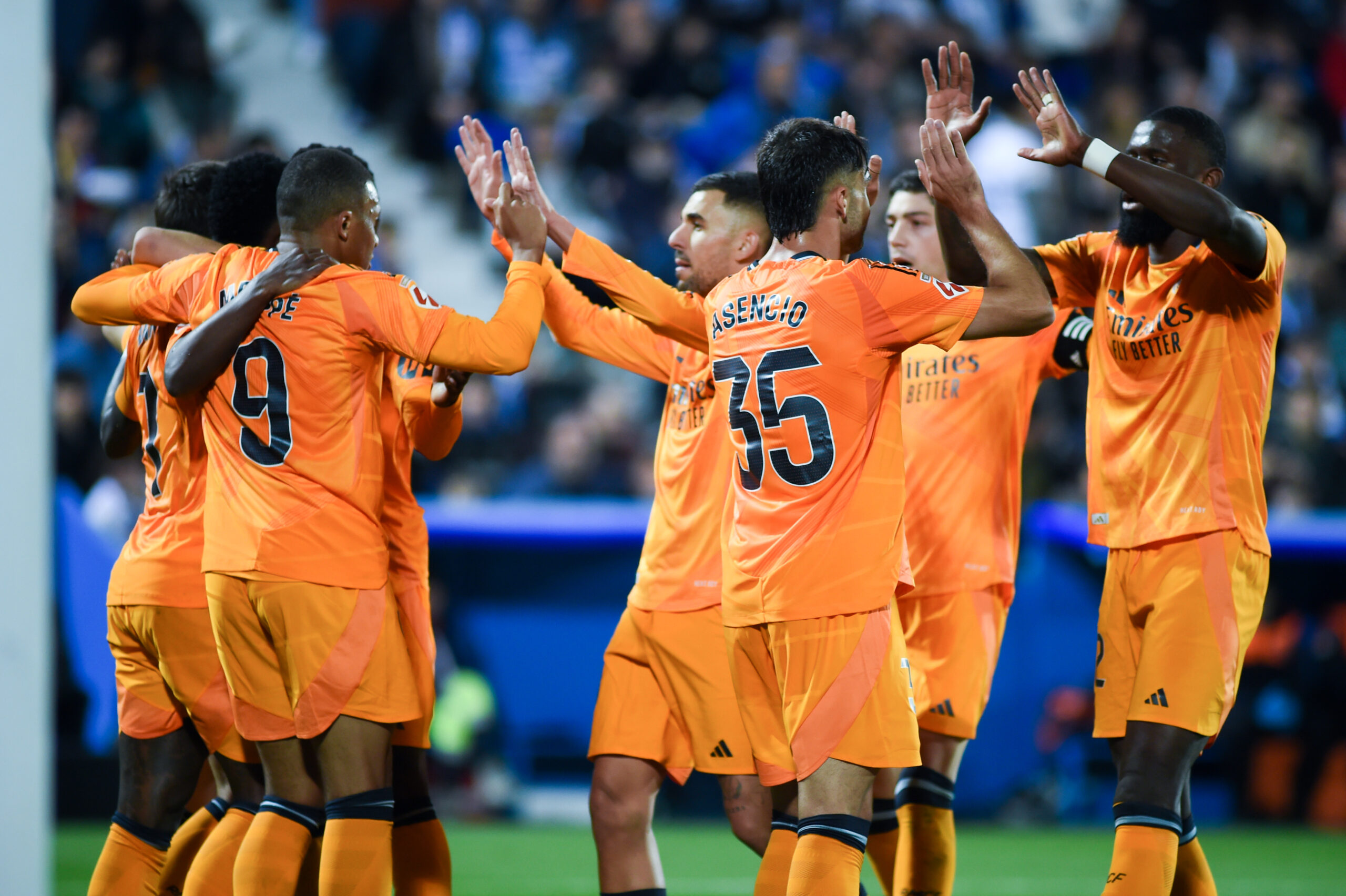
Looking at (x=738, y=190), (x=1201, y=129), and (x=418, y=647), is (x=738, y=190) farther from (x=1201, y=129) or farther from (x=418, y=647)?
(x=418, y=647)

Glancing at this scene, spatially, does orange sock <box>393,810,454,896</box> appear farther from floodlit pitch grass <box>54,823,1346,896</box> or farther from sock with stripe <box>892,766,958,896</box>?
floodlit pitch grass <box>54,823,1346,896</box>

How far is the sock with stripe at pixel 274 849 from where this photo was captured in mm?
3904

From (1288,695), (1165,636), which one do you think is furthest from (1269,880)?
(1165,636)

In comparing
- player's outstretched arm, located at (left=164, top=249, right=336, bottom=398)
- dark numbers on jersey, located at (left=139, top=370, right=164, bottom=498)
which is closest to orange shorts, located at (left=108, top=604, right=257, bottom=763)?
dark numbers on jersey, located at (left=139, top=370, right=164, bottom=498)

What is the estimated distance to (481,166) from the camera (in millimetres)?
4512

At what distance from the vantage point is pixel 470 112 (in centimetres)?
1348

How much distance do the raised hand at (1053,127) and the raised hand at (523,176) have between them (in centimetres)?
154

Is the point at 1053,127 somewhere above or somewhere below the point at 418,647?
above

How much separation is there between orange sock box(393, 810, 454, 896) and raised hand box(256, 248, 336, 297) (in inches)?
71.7

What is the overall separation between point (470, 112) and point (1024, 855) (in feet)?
29.0

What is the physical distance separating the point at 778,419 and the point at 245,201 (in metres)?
2.07

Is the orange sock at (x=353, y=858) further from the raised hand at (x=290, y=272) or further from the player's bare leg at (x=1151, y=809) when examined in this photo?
the player's bare leg at (x=1151, y=809)

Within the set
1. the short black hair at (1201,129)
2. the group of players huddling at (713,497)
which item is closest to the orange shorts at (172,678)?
the group of players huddling at (713,497)

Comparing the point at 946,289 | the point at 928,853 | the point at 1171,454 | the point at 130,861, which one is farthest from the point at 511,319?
the point at 928,853
